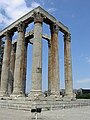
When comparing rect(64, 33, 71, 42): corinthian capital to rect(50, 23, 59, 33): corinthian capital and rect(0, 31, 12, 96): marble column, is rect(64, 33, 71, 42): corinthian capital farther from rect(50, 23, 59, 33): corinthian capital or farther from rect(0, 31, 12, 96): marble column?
rect(0, 31, 12, 96): marble column

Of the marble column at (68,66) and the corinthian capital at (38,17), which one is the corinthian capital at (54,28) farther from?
the marble column at (68,66)

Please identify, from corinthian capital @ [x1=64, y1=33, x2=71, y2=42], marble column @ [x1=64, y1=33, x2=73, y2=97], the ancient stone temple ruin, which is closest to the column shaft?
the ancient stone temple ruin

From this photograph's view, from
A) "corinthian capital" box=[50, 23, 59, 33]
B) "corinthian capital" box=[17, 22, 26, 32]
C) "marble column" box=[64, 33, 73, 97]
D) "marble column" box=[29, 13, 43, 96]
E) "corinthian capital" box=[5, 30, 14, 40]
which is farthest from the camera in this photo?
"corinthian capital" box=[5, 30, 14, 40]

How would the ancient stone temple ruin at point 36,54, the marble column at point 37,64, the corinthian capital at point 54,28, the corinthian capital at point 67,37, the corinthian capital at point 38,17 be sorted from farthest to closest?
the corinthian capital at point 67,37
the corinthian capital at point 54,28
the corinthian capital at point 38,17
the ancient stone temple ruin at point 36,54
the marble column at point 37,64

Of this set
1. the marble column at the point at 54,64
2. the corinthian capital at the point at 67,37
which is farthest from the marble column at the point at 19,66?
the corinthian capital at the point at 67,37

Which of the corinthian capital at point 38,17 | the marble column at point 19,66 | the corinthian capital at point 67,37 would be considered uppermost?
the corinthian capital at point 38,17

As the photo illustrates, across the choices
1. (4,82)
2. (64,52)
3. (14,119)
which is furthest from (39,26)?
(14,119)

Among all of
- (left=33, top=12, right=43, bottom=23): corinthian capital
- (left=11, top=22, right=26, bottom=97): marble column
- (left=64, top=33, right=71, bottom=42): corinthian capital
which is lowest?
(left=11, top=22, right=26, bottom=97): marble column

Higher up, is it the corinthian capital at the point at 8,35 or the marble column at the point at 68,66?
the corinthian capital at the point at 8,35

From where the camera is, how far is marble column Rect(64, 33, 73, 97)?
3891 cm

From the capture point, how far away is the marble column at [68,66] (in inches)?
1532

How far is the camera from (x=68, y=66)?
40094 millimetres

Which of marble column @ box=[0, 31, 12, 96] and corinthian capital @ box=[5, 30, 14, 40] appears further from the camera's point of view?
corinthian capital @ box=[5, 30, 14, 40]

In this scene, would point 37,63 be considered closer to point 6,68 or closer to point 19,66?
point 19,66
